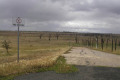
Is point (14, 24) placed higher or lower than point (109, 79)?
higher

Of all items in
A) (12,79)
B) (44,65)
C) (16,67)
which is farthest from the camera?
(44,65)

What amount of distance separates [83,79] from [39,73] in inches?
81.2

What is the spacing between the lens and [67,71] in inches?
307

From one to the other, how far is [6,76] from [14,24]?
314cm

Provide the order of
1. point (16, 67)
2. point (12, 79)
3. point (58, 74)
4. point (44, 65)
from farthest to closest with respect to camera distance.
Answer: point (44, 65) → point (16, 67) → point (58, 74) → point (12, 79)

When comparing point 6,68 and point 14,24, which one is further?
point 14,24

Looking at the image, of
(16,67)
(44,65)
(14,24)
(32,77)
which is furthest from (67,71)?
A: (14,24)

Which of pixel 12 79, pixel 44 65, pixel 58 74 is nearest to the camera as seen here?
pixel 12 79

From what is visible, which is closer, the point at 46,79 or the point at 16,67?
the point at 46,79

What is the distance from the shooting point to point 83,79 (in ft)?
21.6

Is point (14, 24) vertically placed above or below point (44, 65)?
above

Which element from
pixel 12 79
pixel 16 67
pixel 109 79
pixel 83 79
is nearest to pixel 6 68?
pixel 16 67

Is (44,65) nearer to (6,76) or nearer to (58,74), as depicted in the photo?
(58,74)

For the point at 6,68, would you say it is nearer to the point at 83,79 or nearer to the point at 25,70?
the point at 25,70
